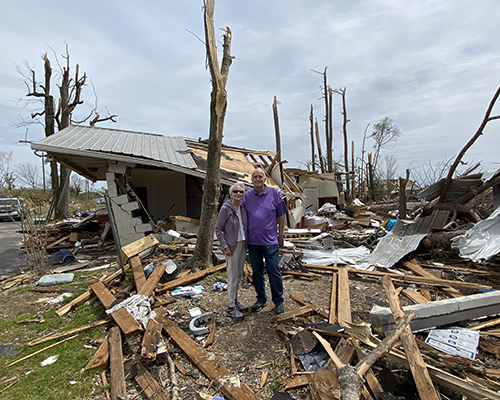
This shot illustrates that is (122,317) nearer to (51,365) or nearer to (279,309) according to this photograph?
(51,365)

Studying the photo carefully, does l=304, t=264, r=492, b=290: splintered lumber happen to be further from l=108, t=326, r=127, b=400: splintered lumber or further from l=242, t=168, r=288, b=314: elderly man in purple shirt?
l=108, t=326, r=127, b=400: splintered lumber

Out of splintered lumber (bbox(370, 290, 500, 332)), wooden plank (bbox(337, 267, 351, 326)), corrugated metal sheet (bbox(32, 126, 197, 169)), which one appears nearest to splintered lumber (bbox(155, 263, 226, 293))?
wooden plank (bbox(337, 267, 351, 326))

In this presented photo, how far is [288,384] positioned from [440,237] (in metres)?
6.62

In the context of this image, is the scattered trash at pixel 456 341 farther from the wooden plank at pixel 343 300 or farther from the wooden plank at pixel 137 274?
the wooden plank at pixel 137 274

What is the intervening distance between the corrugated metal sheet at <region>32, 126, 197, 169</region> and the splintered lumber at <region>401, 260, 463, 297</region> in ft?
21.8

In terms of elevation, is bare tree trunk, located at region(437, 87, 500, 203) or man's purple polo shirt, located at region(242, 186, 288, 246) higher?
bare tree trunk, located at region(437, 87, 500, 203)

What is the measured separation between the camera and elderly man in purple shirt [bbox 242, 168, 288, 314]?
3793 mm

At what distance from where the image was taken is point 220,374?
284cm

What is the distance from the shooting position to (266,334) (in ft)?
11.6

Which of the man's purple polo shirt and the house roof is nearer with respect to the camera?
the man's purple polo shirt

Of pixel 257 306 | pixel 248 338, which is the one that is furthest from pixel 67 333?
pixel 257 306

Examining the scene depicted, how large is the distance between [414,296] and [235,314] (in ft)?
10.1

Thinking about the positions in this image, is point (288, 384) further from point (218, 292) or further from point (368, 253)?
point (368, 253)

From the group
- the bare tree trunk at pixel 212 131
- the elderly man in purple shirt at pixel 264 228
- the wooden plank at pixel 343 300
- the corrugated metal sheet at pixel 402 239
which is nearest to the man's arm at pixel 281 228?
the elderly man in purple shirt at pixel 264 228
